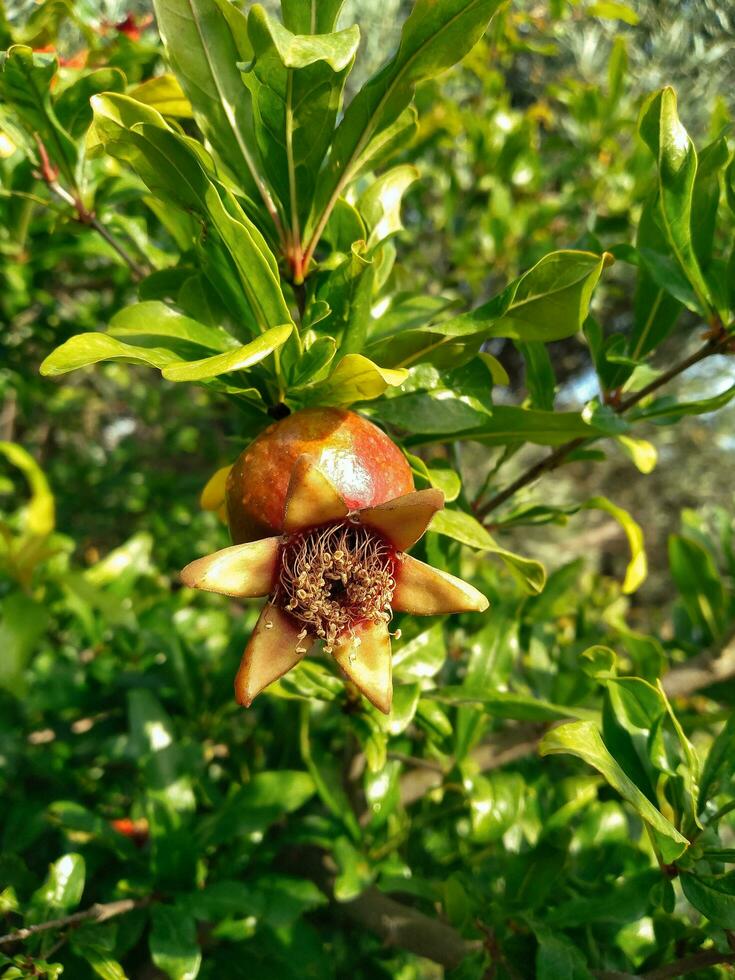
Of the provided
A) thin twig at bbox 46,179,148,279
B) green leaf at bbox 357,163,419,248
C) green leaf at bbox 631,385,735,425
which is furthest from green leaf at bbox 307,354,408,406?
thin twig at bbox 46,179,148,279

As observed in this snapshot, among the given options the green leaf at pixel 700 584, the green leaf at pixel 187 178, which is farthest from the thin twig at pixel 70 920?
the green leaf at pixel 700 584

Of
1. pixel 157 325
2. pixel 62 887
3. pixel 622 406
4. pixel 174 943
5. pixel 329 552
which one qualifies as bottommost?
pixel 174 943

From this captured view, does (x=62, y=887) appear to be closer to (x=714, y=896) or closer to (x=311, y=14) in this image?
(x=714, y=896)

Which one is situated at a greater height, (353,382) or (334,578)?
(353,382)

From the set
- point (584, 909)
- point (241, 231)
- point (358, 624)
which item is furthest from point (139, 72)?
point (584, 909)

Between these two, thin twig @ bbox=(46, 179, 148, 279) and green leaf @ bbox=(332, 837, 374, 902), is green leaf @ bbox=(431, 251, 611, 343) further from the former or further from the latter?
green leaf @ bbox=(332, 837, 374, 902)

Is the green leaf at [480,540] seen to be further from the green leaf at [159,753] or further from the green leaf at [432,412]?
the green leaf at [159,753]

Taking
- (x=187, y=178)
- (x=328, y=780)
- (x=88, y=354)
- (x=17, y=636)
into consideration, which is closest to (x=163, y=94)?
(x=187, y=178)
